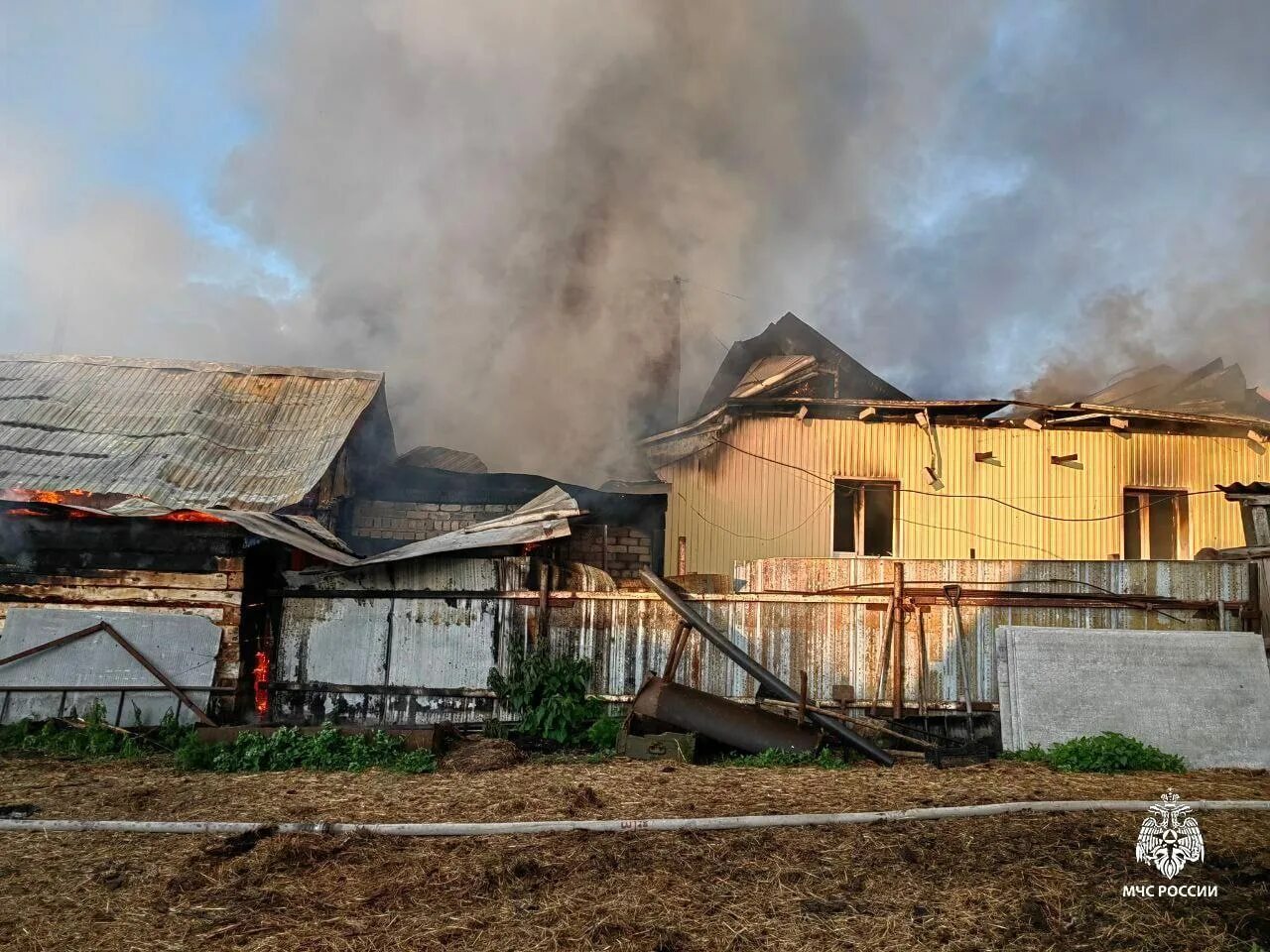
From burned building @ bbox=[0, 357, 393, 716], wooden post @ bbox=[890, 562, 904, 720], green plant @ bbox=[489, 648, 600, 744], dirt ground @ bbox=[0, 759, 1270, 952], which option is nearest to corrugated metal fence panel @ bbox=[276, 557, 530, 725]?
green plant @ bbox=[489, 648, 600, 744]

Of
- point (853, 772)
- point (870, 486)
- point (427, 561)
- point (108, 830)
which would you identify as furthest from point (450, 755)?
point (870, 486)

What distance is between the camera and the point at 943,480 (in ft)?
49.4

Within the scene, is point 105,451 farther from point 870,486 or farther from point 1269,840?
point 1269,840

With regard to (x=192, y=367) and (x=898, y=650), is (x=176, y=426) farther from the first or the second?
(x=898, y=650)

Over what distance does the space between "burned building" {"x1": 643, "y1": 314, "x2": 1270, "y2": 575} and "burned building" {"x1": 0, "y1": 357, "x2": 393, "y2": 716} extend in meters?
5.89

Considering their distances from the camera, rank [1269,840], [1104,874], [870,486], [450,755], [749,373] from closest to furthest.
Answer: [1104,874] → [1269,840] → [450,755] → [870,486] → [749,373]

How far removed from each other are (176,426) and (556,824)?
1050 centimetres

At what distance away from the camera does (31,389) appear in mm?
14273

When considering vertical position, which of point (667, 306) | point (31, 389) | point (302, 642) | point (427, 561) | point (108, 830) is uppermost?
point (667, 306)

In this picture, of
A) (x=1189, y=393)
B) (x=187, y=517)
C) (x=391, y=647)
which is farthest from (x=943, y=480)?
(x=187, y=517)

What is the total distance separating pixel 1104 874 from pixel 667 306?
14.2m

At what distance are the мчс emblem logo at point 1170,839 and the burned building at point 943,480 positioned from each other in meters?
9.10

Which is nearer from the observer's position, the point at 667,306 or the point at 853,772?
the point at 853,772

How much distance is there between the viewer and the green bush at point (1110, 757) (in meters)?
7.96
